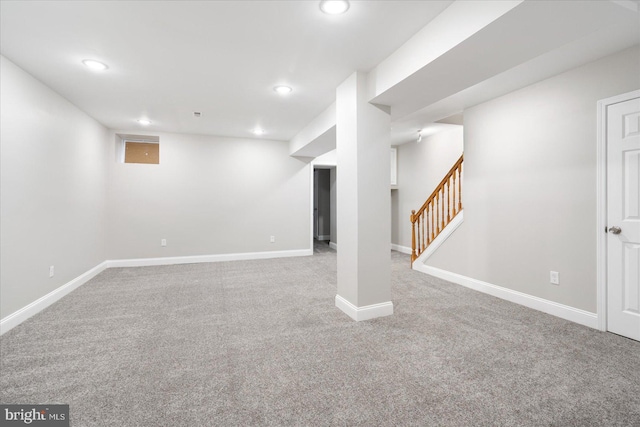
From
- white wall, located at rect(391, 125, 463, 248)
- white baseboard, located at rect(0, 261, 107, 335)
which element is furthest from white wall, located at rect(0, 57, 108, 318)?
white wall, located at rect(391, 125, 463, 248)

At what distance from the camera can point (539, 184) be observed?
3.15 meters

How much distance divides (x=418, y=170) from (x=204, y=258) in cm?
477

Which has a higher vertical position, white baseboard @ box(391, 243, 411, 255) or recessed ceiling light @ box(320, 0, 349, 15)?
recessed ceiling light @ box(320, 0, 349, 15)

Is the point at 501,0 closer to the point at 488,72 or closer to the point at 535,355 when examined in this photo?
the point at 488,72

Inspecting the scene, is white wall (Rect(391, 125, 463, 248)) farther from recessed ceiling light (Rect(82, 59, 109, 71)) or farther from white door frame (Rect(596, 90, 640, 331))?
recessed ceiling light (Rect(82, 59, 109, 71))

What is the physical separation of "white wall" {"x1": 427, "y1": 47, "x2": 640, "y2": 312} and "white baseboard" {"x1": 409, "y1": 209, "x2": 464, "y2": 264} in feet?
0.30

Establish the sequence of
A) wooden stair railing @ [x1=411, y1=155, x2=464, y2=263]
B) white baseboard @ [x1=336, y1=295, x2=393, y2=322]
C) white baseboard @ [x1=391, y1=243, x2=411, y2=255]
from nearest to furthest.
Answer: white baseboard @ [x1=336, y1=295, x2=393, y2=322]
wooden stair railing @ [x1=411, y1=155, x2=464, y2=263]
white baseboard @ [x1=391, y1=243, x2=411, y2=255]

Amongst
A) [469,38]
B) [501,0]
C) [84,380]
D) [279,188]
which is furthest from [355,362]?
[279,188]

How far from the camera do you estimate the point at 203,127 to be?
5.12m

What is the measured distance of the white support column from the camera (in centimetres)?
285

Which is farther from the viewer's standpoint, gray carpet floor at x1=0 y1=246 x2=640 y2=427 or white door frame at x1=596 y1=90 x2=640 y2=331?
white door frame at x1=596 y1=90 x2=640 y2=331

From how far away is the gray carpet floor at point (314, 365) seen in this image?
5.25 ft

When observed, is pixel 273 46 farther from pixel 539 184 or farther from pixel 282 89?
pixel 539 184

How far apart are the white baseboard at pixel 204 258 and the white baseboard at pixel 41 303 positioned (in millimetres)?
733
